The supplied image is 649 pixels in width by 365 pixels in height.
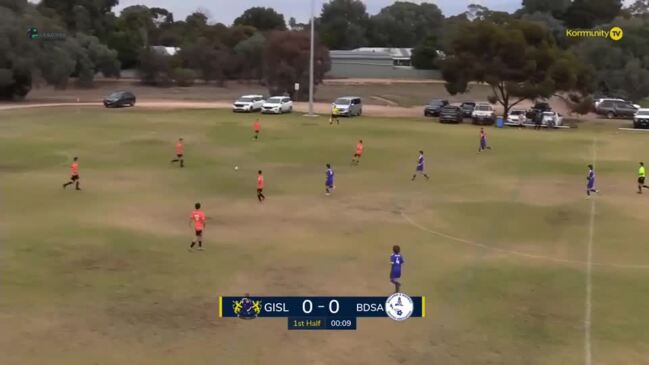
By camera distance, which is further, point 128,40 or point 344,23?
point 344,23

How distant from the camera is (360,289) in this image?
16609 millimetres

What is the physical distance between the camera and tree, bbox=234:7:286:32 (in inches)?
5974

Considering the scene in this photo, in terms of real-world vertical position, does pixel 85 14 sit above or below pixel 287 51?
above

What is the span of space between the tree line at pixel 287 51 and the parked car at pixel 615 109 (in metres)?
1.92

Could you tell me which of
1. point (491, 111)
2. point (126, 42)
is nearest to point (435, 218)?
point (491, 111)

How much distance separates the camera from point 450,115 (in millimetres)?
59938

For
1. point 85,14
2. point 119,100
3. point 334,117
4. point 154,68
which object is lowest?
point 334,117

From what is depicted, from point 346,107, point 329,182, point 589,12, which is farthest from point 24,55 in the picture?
point 589,12

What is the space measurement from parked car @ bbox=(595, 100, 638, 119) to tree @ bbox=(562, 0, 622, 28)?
7128 centimetres

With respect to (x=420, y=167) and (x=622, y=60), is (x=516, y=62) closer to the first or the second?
(x=622, y=60)

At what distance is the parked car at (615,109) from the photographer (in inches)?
2677

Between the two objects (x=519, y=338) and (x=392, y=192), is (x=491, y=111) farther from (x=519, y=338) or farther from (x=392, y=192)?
(x=519, y=338)

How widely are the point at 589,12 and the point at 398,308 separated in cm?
13561

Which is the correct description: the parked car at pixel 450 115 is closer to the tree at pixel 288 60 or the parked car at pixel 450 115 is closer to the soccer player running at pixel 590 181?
the tree at pixel 288 60
